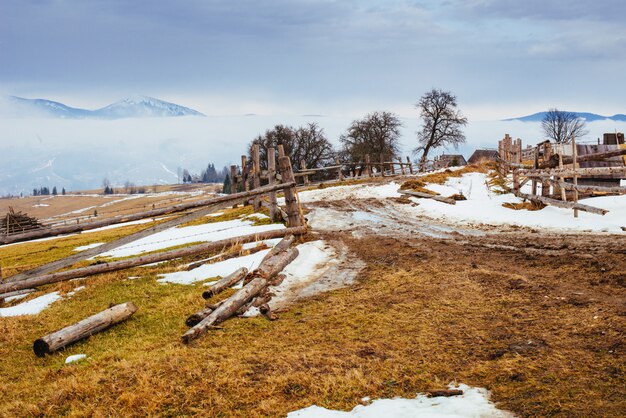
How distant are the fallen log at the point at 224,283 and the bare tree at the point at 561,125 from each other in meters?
76.8

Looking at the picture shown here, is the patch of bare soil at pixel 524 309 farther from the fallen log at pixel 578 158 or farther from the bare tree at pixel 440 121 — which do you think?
the bare tree at pixel 440 121

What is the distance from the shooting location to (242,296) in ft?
21.5

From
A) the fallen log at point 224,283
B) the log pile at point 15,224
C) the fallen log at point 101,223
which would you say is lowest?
the log pile at point 15,224

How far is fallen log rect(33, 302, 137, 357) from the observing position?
215 inches

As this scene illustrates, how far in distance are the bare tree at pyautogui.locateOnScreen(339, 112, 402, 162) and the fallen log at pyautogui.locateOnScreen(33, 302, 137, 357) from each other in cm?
5527

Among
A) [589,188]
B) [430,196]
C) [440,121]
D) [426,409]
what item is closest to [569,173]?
[589,188]

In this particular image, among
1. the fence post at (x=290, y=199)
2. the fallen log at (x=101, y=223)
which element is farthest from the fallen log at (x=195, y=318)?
the fence post at (x=290, y=199)

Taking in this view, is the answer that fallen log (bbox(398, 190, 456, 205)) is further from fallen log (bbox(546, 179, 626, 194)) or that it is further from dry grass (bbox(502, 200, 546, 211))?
fallen log (bbox(546, 179, 626, 194))

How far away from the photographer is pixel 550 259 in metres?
7.92

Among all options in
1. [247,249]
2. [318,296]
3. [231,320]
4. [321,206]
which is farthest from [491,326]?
[321,206]

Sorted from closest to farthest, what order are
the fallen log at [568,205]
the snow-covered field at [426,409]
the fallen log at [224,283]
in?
the snow-covered field at [426,409], the fallen log at [224,283], the fallen log at [568,205]

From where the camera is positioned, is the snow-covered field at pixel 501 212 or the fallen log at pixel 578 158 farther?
the fallen log at pixel 578 158

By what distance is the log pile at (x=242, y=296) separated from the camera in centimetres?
582

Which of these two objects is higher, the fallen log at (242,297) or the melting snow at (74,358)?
the fallen log at (242,297)
